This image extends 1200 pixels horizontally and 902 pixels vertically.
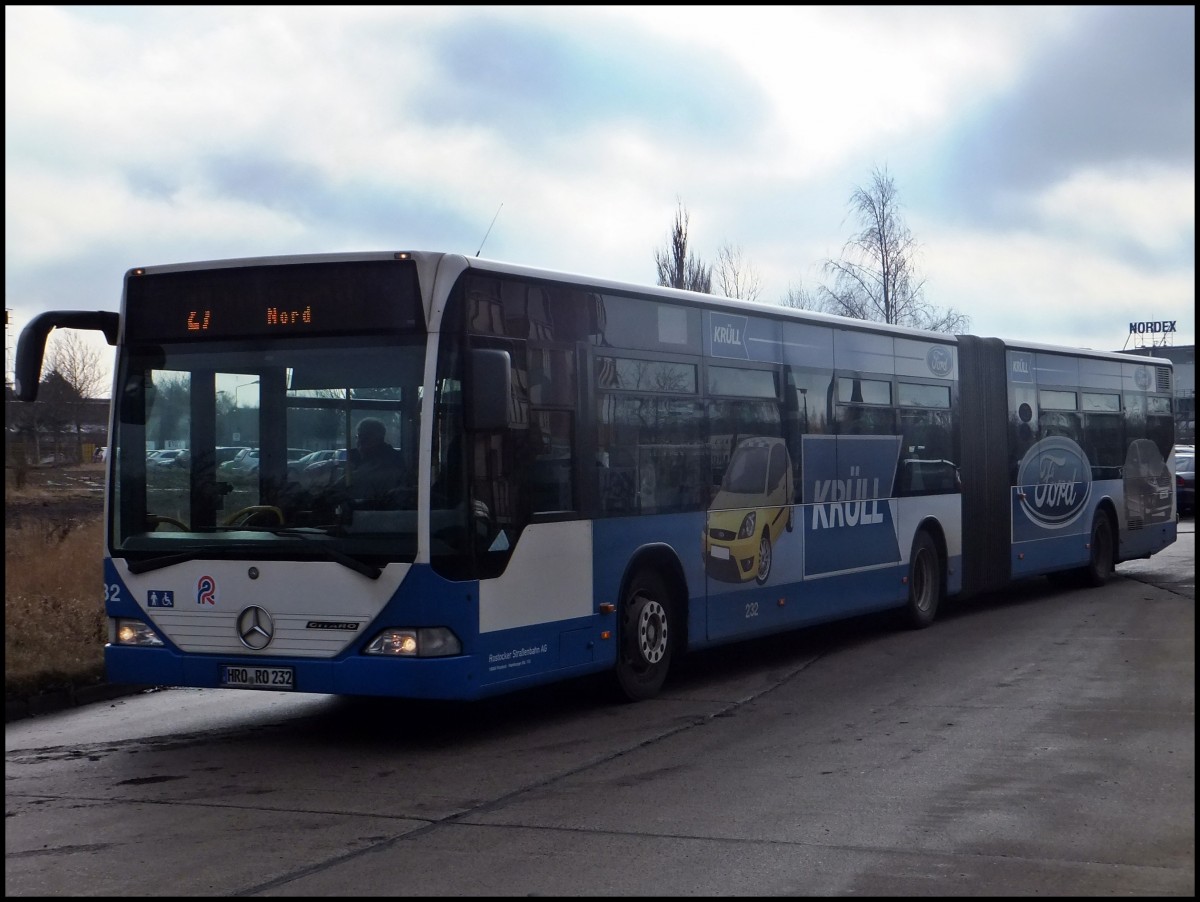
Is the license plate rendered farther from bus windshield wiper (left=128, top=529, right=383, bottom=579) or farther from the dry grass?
the dry grass

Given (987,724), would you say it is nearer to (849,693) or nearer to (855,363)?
(849,693)

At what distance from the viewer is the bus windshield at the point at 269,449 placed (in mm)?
8922

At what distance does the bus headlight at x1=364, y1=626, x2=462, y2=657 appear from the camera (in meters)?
8.84

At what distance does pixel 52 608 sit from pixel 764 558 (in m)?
6.57

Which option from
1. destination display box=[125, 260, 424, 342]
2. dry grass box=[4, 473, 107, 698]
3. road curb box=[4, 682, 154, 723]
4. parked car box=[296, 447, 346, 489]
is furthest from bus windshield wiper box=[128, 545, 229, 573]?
dry grass box=[4, 473, 107, 698]

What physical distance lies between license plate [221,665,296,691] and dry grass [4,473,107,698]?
258 centimetres

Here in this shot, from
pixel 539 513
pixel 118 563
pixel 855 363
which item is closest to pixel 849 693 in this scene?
pixel 539 513

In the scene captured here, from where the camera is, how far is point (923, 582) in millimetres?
15867

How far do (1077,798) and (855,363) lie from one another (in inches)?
290

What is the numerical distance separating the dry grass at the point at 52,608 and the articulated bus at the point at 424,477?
86.6 inches

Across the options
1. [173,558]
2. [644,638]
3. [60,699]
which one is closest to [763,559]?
[644,638]

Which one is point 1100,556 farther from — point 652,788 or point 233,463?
point 233,463

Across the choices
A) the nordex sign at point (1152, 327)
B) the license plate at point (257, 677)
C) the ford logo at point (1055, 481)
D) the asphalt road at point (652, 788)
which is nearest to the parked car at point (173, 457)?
the license plate at point (257, 677)

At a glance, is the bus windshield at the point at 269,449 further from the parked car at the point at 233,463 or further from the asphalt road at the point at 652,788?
the asphalt road at the point at 652,788
